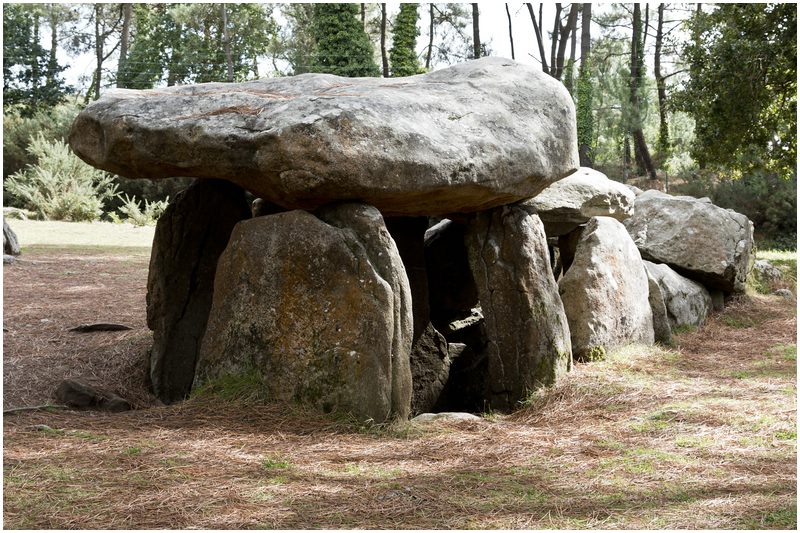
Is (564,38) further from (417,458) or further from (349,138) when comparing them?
(417,458)

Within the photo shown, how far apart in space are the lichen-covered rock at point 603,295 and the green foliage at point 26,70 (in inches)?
1125

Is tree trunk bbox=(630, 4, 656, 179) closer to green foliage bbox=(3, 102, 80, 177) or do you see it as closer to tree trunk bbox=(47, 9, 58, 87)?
green foliage bbox=(3, 102, 80, 177)

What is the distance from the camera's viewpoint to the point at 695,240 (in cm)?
986

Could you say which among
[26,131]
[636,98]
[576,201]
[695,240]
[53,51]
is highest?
[53,51]

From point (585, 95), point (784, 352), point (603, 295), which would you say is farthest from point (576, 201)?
point (585, 95)

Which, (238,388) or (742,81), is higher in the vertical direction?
(742,81)

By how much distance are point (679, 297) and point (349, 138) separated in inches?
216

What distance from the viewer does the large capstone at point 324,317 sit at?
16.3 ft

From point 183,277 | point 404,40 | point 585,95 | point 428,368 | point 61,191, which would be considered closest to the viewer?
point 183,277

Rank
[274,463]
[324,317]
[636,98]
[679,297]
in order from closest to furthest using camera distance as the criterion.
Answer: [274,463] → [324,317] → [679,297] → [636,98]

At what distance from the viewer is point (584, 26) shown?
2539cm

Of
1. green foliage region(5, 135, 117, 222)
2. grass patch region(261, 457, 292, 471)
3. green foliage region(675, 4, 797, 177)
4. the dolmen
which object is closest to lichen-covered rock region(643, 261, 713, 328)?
the dolmen

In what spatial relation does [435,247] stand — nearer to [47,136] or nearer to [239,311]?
[239,311]

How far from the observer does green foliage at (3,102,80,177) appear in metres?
26.8
